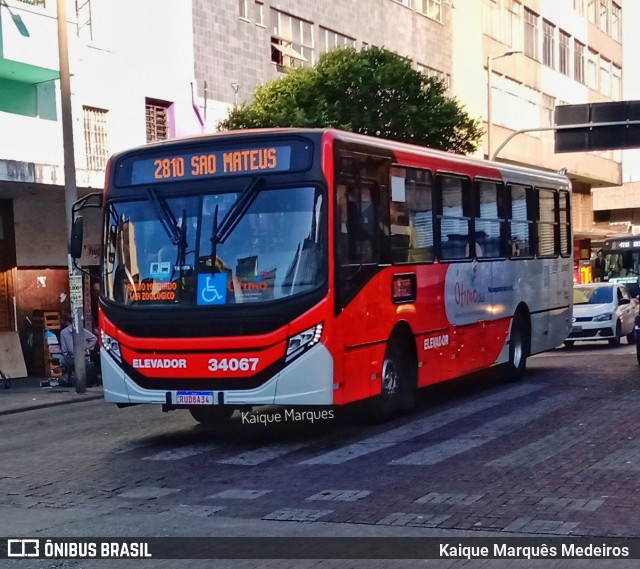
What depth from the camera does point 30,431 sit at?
46.9 ft

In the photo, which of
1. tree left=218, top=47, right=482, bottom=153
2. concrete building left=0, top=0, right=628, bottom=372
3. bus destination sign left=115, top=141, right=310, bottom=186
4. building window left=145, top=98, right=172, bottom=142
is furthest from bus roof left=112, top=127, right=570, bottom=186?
building window left=145, top=98, right=172, bottom=142

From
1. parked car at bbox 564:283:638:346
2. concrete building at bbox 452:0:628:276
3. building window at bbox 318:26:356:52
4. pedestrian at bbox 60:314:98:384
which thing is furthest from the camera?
concrete building at bbox 452:0:628:276

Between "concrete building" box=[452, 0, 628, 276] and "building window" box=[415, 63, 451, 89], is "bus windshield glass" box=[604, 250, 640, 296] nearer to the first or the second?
"concrete building" box=[452, 0, 628, 276]

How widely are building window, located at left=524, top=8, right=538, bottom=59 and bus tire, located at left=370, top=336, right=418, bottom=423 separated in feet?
127

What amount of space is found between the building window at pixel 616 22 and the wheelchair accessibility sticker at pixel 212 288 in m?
56.9

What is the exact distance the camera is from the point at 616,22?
2530 inches

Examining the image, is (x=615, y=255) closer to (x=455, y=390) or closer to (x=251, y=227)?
(x=455, y=390)

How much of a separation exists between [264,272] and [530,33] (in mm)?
42169

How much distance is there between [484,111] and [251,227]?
116 feet

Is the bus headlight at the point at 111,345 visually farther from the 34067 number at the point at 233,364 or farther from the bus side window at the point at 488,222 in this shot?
the bus side window at the point at 488,222

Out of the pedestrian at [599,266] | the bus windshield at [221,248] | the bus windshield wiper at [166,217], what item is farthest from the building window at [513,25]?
the bus windshield at [221,248]

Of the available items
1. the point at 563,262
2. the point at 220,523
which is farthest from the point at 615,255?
the point at 220,523

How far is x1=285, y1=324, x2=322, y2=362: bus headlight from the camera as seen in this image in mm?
10922

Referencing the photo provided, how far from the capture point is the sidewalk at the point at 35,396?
57.2 ft
